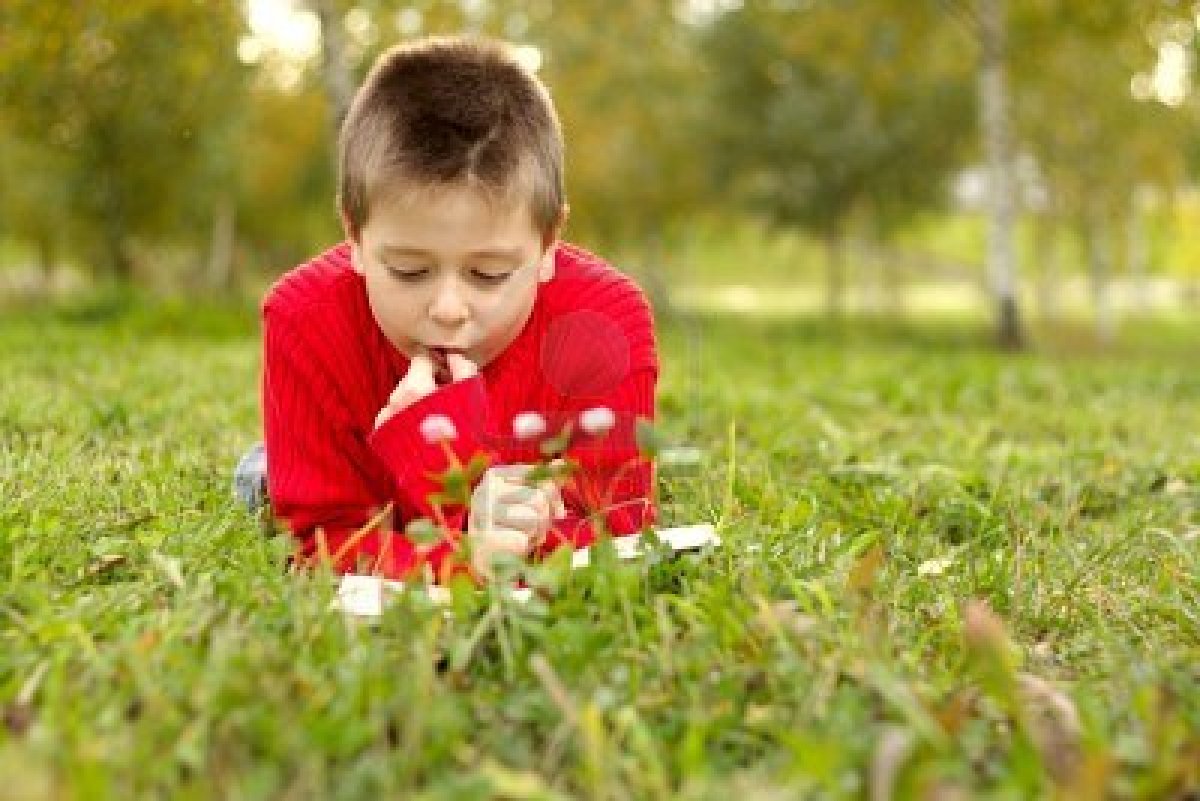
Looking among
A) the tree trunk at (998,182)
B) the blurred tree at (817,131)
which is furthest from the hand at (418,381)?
the blurred tree at (817,131)

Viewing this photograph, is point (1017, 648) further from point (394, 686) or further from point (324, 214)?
point (324, 214)

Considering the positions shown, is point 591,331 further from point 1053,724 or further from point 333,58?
point 333,58

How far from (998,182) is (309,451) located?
14158mm

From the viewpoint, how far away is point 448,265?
110 inches

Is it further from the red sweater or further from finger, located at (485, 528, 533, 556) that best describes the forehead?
finger, located at (485, 528, 533, 556)

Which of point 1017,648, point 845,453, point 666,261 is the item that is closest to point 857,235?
point 666,261

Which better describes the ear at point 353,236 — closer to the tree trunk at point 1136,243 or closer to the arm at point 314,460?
the arm at point 314,460

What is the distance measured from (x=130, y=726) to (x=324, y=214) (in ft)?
117

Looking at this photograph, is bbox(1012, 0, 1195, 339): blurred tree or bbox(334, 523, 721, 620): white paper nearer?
bbox(334, 523, 721, 620): white paper

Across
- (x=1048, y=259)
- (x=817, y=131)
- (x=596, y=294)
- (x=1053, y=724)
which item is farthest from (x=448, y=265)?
(x=1048, y=259)

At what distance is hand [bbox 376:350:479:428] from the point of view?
287cm

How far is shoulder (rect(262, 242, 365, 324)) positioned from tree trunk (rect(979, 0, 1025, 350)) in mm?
13097

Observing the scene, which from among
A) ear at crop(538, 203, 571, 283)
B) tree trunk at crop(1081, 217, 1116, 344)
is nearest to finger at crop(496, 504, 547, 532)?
ear at crop(538, 203, 571, 283)

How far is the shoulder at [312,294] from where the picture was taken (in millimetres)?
3176
